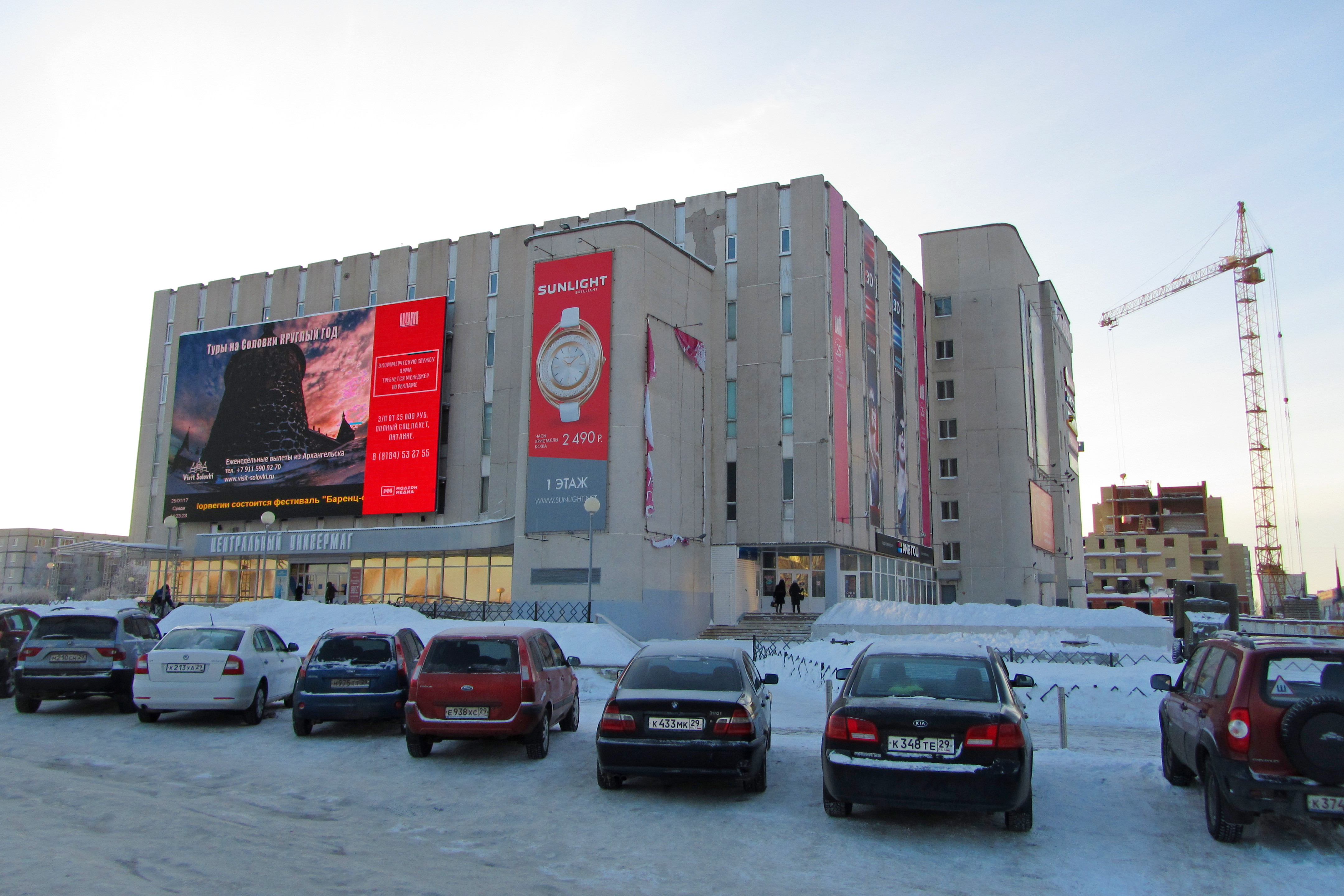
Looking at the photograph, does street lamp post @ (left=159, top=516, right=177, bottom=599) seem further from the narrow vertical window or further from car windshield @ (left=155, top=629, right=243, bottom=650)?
car windshield @ (left=155, top=629, right=243, bottom=650)

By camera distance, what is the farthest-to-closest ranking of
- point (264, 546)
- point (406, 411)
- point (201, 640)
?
point (406, 411) < point (264, 546) < point (201, 640)

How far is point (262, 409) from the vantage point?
49.0 m

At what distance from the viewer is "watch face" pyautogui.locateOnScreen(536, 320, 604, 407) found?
3550 centimetres

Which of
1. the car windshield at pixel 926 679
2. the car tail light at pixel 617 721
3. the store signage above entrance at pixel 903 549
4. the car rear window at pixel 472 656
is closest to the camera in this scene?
the car windshield at pixel 926 679

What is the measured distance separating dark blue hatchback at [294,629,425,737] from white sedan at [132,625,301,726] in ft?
2.19

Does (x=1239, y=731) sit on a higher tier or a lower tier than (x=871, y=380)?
lower

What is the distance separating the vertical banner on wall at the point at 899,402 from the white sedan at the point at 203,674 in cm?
3736

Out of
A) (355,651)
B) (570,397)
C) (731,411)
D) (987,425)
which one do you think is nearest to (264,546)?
(570,397)

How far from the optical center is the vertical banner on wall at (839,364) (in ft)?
131

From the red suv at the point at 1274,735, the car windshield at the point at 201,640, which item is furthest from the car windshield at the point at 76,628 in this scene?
the red suv at the point at 1274,735

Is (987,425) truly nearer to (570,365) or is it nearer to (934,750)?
(570,365)

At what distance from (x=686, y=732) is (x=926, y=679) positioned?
2.30m

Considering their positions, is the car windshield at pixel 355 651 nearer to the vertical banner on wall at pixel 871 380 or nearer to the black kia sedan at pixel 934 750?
the black kia sedan at pixel 934 750

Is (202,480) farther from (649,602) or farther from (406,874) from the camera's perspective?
(406,874)
